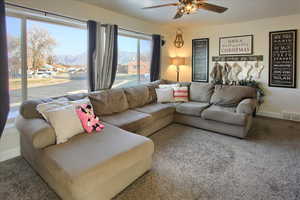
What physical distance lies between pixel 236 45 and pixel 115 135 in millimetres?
4091

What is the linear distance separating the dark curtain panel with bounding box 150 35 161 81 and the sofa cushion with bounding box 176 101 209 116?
4.62ft

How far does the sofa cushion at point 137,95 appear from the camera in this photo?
3721 mm

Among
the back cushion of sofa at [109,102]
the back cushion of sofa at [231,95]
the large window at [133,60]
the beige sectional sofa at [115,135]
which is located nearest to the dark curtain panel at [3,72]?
the beige sectional sofa at [115,135]

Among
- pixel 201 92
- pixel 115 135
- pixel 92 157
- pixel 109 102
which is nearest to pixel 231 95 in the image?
pixel 201 92

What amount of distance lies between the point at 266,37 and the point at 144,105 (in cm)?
327

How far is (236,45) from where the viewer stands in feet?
15.9

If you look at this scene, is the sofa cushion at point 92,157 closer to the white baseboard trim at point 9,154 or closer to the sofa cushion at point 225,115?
the white baseboard trim at point 9,154

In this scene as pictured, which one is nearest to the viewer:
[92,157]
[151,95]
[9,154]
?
[92,157]

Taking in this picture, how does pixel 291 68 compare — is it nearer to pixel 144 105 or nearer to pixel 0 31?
pixel 144 105

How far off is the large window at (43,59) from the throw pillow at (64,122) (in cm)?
108

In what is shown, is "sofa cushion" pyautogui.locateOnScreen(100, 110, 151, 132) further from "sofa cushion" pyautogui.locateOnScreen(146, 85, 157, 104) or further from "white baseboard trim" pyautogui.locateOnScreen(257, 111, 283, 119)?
"white baseboard trim" pyautogui.locateOnScreen(257, 111, 283, 119)

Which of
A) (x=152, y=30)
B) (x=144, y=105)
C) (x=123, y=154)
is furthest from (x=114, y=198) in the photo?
(x=152, y=30)

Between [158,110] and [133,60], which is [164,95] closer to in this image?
[158,110]

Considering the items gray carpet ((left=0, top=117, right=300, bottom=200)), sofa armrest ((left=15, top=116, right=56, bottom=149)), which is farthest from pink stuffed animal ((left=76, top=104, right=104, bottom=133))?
gray carpet ((left=0, top=117, right=300, bottom=200))
